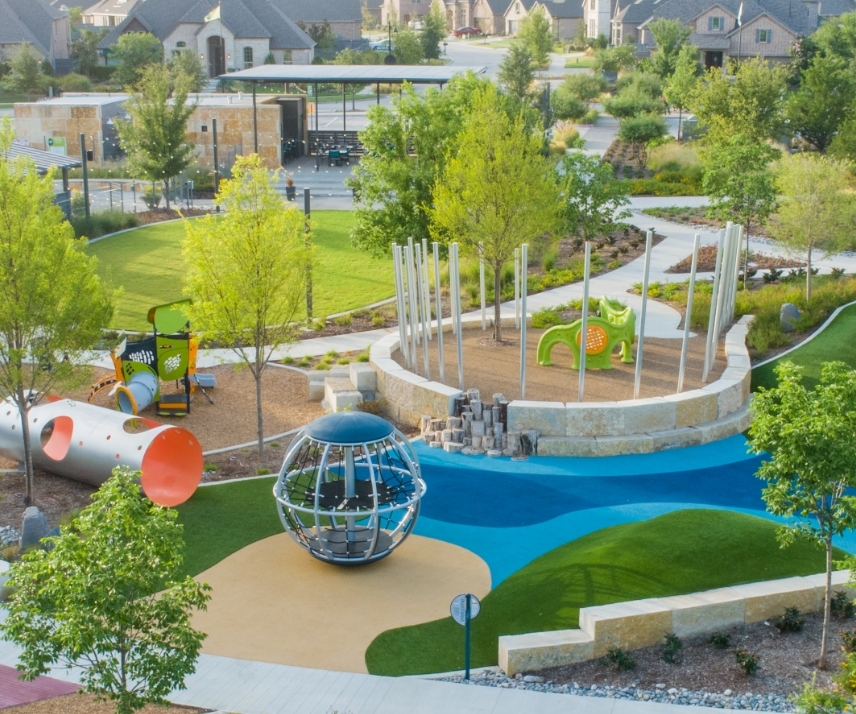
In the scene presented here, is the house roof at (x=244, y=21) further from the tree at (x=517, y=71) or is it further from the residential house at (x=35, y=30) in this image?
the tree at (x=517, y=71)

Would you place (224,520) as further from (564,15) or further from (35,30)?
(564,15)

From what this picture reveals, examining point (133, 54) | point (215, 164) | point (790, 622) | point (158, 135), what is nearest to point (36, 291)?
point (790, 622)

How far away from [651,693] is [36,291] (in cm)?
1029

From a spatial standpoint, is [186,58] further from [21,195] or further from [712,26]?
[21,195]

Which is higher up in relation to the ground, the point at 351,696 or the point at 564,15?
the point at 564,15

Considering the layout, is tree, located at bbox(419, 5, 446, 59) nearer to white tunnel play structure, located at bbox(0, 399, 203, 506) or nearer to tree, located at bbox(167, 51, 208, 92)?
tree, located at bbox(167, 51, 208, 92)

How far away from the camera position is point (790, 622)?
1339cm

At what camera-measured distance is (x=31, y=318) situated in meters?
16.5

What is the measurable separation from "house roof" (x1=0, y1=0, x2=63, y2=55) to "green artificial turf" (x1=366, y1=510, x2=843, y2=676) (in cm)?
8195

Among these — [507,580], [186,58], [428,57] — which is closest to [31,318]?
[507,580]

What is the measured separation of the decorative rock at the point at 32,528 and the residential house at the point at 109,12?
99.0 metres

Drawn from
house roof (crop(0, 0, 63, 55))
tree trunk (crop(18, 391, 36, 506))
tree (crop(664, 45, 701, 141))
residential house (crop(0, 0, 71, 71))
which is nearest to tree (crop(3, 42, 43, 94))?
residential house (crop(0, 0, 71, 71))

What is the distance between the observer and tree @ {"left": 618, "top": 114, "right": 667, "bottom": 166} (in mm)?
50344

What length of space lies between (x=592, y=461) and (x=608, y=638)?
6.55m
